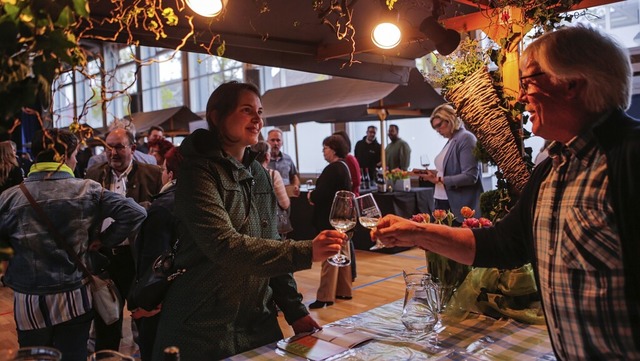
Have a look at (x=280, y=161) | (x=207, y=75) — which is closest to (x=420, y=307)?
(x=280, y=161)

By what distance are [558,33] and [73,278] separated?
96.8 inches

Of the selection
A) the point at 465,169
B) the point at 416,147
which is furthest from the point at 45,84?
the point at 416,147

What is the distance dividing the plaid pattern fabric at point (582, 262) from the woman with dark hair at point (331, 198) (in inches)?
139

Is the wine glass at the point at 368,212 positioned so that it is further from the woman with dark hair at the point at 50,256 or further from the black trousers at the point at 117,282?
the black trousers at the point at 117,282

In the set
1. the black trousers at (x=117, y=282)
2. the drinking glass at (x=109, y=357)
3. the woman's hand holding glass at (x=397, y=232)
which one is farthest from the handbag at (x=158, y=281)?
the black trousers at (x=117, y=282)

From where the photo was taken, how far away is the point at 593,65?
1157 mm

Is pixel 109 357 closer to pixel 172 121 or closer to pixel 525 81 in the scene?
pixel 525 81

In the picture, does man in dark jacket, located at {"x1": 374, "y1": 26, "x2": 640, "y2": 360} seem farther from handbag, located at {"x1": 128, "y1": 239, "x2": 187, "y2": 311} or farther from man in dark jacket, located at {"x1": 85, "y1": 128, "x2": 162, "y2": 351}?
man in dark jacket, located at {"x1": 85, "y1": 128, "x2": 162, "y2": 351}

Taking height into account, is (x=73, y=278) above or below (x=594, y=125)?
below

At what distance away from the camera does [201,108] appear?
48.8 feet

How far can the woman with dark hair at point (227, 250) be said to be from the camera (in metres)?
1.60

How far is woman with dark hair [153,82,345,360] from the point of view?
1.60m

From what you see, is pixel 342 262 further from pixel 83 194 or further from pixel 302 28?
pixel 302 28

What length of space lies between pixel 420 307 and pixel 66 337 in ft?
6.45
